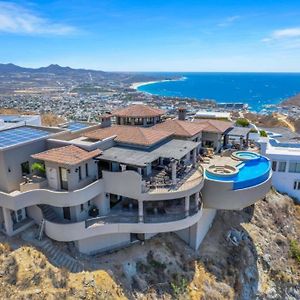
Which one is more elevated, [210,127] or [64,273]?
[210,127]

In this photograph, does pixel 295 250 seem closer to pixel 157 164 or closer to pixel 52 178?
pixel 157 164

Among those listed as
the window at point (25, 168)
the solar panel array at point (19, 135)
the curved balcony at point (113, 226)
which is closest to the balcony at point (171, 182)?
the curved balcony at point (113, 226)

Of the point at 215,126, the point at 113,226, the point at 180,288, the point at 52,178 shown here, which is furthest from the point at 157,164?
the point at 215,126

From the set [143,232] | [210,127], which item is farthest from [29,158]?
[210,127]

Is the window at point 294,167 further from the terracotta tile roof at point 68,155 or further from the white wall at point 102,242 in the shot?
the terracotta tile roof at point 68,155

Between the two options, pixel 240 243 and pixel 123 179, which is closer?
pixel 123 179

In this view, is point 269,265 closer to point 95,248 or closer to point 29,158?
point 95,248
